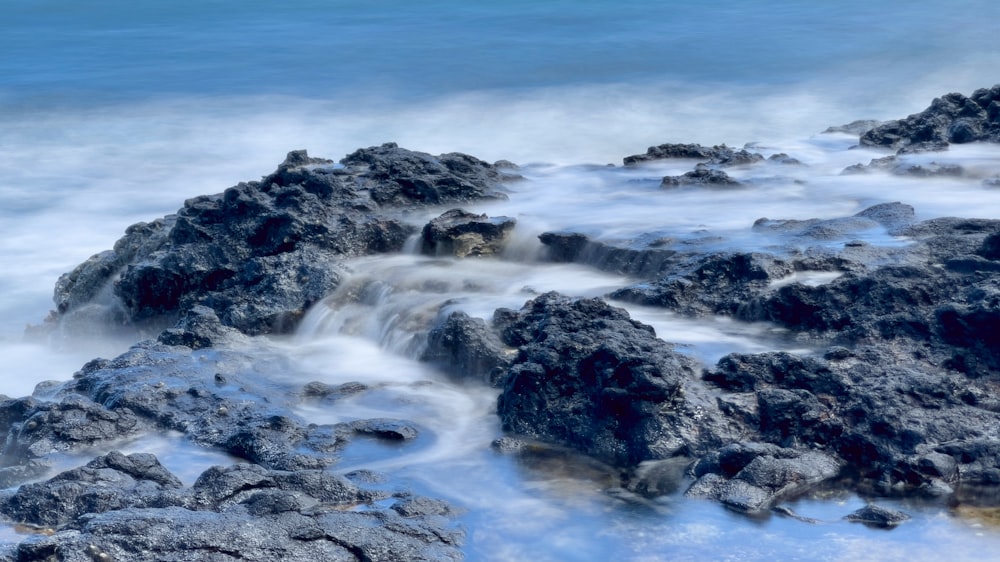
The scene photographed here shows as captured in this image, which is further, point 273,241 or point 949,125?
point 949,125

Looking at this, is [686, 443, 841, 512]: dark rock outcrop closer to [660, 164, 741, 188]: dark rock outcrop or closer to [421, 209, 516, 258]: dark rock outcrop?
[421, 209, 516, 258]: dark rock outcrop

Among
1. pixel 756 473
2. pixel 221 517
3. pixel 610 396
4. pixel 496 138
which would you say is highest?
pixel 496 138

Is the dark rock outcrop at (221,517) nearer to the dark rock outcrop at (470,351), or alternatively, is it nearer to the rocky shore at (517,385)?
the rocky shore at (517,385)

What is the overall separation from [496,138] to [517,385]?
1501 centimetres

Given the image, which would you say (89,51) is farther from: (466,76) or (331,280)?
(331,280)

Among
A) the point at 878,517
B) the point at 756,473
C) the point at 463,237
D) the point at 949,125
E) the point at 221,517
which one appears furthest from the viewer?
the point at 949,125

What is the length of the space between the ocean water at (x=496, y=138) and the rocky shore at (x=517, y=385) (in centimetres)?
24

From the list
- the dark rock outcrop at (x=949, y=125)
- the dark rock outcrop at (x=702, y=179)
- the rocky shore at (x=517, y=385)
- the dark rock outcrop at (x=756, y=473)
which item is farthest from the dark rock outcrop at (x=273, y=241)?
the dark rock outcrop at (x=949, y=125)

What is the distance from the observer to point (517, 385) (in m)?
7.32

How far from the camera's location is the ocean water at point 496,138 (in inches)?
251

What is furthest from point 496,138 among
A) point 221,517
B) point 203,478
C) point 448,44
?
point 221,517

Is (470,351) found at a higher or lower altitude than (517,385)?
higher

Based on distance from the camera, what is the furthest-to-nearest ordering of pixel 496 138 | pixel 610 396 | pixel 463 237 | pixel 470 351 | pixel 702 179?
pixel 496 138, pixel 702 179, pixel 463 237, pixel 470 351, pixel 610 396

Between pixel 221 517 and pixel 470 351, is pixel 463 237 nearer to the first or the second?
pixel 470 351
